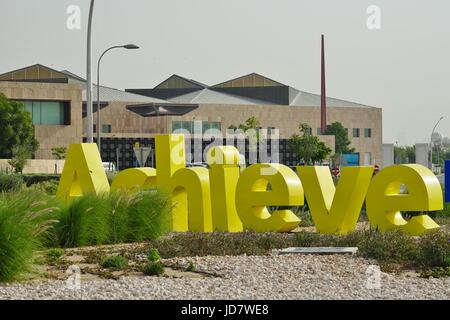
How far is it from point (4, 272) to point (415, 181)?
1000 cm

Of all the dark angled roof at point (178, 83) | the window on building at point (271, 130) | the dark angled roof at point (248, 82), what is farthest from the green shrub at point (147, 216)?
the dark angled roof at point (248, 82)

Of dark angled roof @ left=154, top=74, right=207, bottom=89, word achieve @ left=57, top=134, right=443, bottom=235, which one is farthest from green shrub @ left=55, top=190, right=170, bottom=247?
dark angled roof @ left=154, top=74, right=207, bottom=89

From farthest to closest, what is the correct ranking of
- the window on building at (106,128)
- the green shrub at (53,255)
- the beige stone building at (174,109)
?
the window on building at (106,128), the beige stone building at (174,109), the green shrub at (53,255)

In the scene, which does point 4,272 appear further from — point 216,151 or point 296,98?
point 296,98

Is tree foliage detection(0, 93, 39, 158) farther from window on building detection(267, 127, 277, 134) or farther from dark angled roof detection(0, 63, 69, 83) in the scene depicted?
window on building detection(267, 127, 277, 134)

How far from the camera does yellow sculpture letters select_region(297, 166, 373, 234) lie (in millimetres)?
21969

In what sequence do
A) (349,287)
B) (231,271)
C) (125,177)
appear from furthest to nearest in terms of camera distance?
(125,177) < (231,271) < (349,287)

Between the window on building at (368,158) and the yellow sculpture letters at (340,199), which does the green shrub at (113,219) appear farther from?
the window on building at (368,158)

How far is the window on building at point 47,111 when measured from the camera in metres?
82.3

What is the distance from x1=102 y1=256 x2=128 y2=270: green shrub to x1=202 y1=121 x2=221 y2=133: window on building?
8876 centimetres

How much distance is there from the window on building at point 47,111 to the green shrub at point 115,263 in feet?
221
